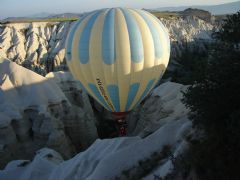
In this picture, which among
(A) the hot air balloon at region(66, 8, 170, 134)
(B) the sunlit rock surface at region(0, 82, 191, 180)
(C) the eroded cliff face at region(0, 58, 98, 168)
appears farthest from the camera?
(C) the eroded cliff face at region(0, 58, 98, 168)

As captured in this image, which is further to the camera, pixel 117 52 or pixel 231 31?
pixel 117 52

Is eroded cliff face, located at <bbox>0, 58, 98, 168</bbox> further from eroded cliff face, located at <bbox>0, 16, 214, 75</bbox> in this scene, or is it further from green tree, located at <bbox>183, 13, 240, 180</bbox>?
eroded cliff face, located at <bbox>0, 16, 214, 75</bbox>

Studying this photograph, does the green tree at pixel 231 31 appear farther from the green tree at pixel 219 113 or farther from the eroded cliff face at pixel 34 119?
the eroded cliff face at pixel 34 119

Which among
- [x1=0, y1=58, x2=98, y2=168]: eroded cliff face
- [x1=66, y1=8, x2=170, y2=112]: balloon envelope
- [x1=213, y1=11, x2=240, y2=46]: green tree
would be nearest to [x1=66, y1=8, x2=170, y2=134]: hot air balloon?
[x1=66, y1=8, x2=170, y2=112]: balloon envelope

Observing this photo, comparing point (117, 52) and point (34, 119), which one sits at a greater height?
point (117, 52)

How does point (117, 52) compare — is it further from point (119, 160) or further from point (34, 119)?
point (34, 119)

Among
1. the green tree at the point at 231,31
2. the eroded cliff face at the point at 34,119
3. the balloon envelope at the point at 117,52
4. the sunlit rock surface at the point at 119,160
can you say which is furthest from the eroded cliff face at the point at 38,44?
the green tree at the point at 231,31

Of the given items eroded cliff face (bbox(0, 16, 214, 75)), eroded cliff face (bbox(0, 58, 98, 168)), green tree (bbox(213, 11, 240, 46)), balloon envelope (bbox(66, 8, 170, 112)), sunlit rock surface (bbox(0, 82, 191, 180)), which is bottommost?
eroded cliff face (bbox(0, 16, 214, 75))

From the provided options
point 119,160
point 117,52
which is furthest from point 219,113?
point 117,52

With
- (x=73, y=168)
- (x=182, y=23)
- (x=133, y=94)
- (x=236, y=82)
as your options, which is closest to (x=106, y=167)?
(x=73, y=168)
